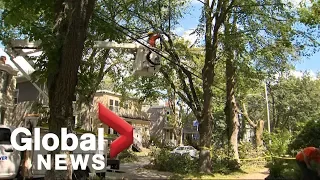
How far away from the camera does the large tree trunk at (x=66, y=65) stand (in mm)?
8234

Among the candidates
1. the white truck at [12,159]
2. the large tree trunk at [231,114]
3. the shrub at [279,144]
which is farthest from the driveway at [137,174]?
the shrub at [279,144]

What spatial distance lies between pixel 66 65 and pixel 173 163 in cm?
1159

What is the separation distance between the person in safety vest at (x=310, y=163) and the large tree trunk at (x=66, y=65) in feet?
18.1

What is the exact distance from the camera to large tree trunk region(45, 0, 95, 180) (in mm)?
8234

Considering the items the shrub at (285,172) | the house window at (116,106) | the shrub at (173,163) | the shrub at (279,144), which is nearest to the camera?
the shrub at (285,172)

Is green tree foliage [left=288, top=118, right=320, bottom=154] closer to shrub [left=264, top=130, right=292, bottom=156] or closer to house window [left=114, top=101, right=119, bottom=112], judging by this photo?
shrub [left=264, top=130, right=292, bottom=156]

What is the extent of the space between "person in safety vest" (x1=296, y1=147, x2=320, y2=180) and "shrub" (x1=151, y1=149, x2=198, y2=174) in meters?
9.25

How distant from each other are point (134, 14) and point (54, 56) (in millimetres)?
10842

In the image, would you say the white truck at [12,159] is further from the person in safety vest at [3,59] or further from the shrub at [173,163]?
the person in safety vest at [3,59]

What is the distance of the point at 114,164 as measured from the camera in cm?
Result: 1505

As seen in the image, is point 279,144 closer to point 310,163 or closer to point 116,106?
point 310,163

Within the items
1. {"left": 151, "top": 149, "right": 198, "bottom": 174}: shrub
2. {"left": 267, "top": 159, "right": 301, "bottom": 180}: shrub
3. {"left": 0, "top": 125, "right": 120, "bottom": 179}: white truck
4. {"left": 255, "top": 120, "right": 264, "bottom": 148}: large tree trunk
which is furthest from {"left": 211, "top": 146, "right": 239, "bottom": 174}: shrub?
{"left": 0, "top": 125, "right": 120, "bottom": 179}: white truck

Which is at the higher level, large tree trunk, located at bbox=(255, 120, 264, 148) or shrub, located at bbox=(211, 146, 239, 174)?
large tree trunk, located at bbox=(255, 120, 264, 148)

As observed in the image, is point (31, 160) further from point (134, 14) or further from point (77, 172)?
point (134, 14)
